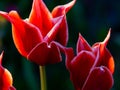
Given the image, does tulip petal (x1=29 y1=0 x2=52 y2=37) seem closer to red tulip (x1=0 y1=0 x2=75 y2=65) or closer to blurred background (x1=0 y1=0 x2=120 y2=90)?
red tulip (x1=0 y1=0 x2=75 y2=65)

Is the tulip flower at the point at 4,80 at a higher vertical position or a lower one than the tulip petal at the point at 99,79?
higher

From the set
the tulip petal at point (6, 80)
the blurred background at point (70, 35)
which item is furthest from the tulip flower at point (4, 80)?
the blurred background at point (70, 35)

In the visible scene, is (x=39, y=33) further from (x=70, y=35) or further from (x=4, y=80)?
(x=70, y=35)

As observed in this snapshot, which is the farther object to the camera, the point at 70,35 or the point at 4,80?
the point at 70,35

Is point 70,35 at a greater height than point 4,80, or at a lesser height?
lesser

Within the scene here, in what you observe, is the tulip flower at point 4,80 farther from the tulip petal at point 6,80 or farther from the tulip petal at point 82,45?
the tulip petal at point 82,45

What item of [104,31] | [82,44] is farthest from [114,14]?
[82,44]

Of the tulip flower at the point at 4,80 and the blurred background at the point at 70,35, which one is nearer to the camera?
the tulip flower at the point at 4,80

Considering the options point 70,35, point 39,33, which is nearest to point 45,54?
point 39,33
